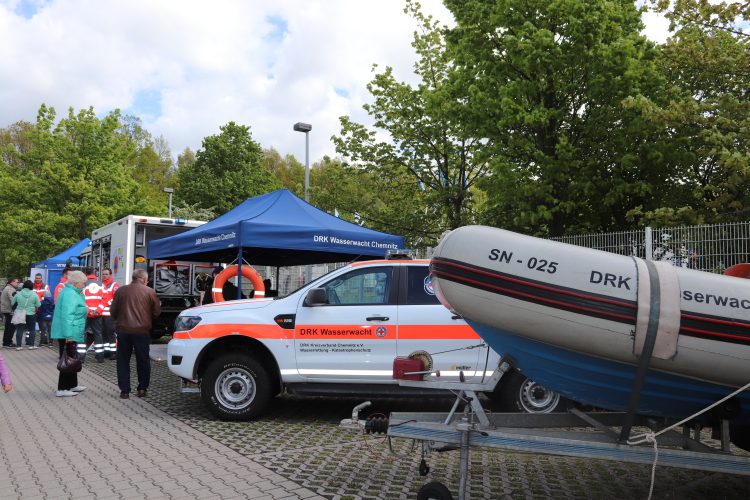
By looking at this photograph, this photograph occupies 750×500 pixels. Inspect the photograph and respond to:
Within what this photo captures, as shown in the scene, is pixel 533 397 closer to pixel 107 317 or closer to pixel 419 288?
pixel 419 288

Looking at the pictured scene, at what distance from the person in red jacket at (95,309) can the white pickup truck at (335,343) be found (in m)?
5.74

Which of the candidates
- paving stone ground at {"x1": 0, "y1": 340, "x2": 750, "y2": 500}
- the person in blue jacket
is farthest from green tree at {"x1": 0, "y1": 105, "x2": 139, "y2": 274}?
paving stone ground at {"x1": 0, "y1": 340, "x2": 750, "y2": 500}

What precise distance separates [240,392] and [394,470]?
2.54 meters

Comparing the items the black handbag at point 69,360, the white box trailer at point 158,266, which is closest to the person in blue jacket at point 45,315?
the white box trailer at point 158,266

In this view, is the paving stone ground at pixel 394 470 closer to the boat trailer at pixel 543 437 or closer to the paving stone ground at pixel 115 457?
the paving stone ground at pixel 115 457

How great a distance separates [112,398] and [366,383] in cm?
414

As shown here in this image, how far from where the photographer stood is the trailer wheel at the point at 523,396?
6918mm

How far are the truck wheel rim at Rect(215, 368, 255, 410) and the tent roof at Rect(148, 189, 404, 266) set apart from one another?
2.96m

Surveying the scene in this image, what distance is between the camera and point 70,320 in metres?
8.70

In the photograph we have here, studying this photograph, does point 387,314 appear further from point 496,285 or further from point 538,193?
point 538,193

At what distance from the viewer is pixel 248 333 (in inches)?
282

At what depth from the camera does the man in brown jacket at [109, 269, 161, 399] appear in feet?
28.3

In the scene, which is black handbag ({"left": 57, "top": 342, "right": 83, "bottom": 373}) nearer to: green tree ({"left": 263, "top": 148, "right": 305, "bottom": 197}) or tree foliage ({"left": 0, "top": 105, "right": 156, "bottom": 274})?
tree foliage ({"left": 0, "top": 105, "right": 156, "bottom": 274})

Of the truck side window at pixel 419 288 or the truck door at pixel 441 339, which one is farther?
the truck side window at pixel 419 288
